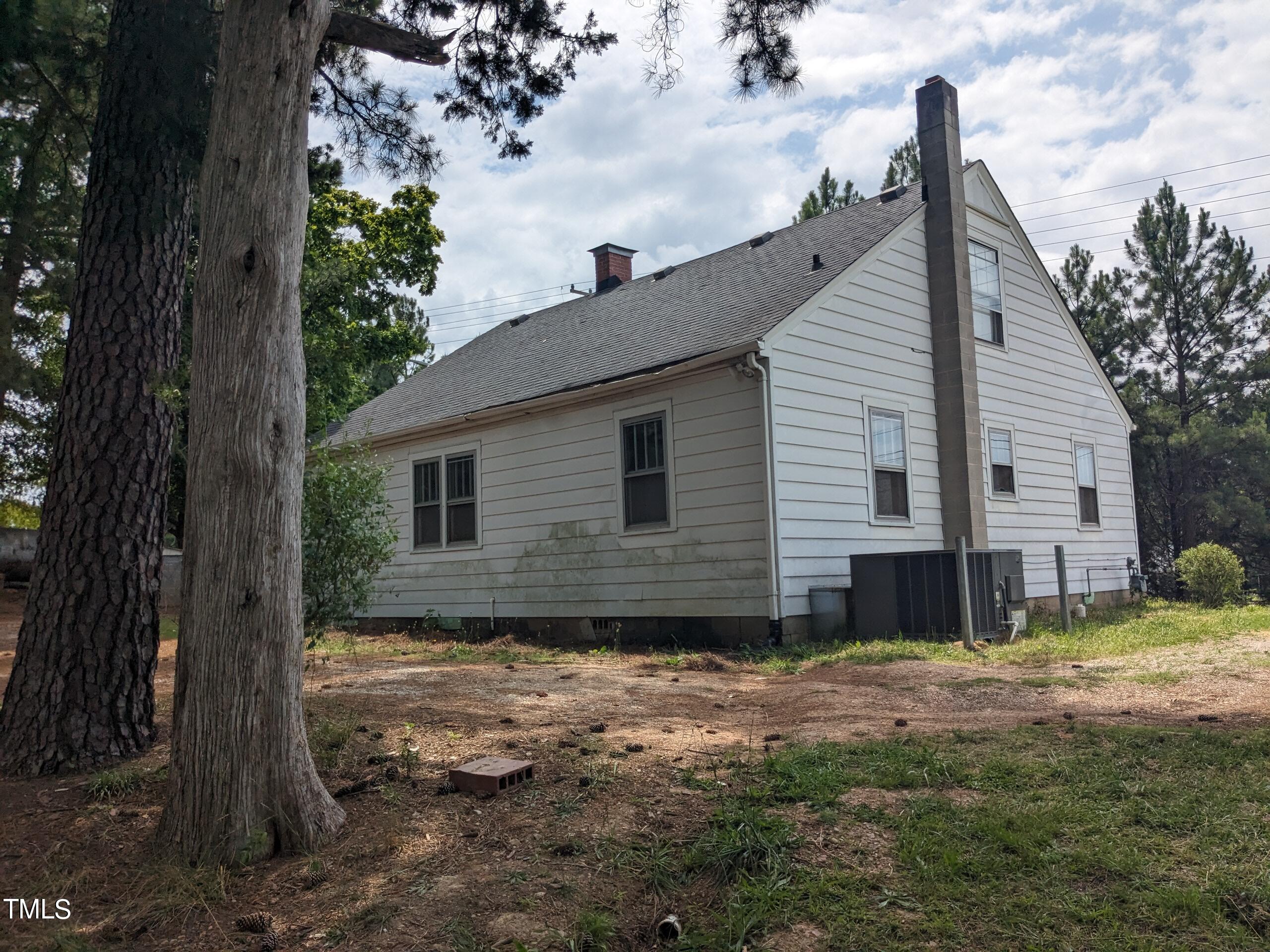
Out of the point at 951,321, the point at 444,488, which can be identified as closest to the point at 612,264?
the point at 444,488

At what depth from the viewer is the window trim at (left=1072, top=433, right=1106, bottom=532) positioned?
48.1 feet

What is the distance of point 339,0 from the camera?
7.20 m

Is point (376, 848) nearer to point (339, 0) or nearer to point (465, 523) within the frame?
point (339, 0)

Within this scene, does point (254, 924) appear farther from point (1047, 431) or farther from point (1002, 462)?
point (1047, 431)

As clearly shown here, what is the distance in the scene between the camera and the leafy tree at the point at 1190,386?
20688 millimetres

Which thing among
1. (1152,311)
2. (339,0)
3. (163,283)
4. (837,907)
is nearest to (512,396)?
(339,0)

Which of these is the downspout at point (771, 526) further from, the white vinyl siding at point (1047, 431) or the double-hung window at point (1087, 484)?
the double-hung window at point (1087, 484)

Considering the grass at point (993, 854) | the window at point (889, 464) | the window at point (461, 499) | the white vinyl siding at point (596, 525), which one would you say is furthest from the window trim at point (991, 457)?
the grass at point (993, 854)

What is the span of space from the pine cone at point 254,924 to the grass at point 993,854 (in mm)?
1235

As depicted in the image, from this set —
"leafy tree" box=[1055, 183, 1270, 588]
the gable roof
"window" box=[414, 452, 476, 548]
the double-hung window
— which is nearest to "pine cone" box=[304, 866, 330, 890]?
the gable roof

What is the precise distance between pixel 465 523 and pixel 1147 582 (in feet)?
43.5

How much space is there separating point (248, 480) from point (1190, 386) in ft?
78.1

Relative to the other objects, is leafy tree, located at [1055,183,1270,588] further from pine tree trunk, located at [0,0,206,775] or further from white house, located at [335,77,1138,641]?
pine tree trunk, located at [0,0,206,775]

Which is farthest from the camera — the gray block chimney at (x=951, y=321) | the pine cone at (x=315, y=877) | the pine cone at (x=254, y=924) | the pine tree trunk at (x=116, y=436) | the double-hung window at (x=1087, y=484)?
the double-hung window at (x=1087, y=484)
